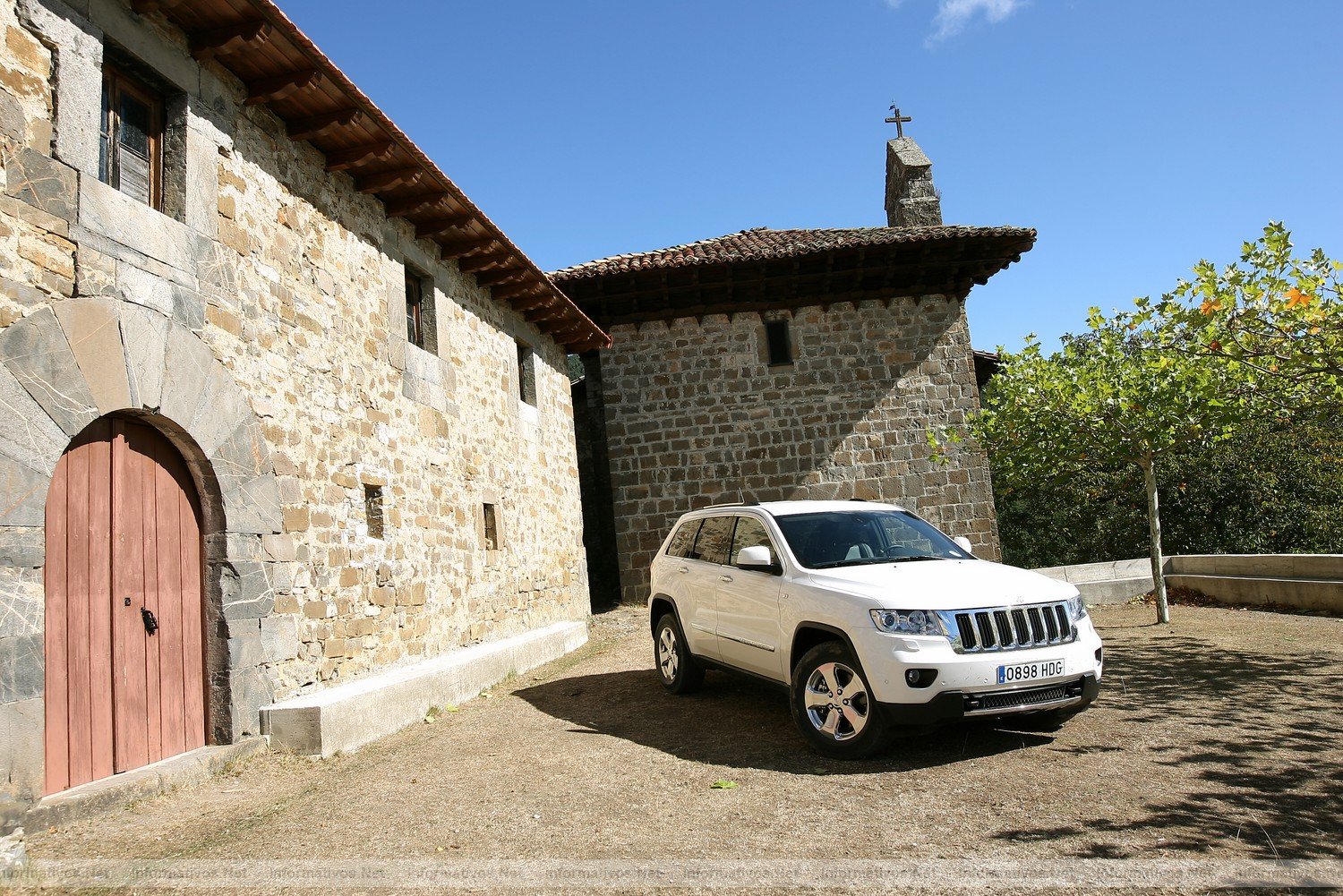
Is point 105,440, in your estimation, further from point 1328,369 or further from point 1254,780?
point 1328,369

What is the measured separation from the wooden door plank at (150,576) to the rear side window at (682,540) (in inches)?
153

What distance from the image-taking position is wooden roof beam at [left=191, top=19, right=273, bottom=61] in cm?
577

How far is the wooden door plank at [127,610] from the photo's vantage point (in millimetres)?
4801

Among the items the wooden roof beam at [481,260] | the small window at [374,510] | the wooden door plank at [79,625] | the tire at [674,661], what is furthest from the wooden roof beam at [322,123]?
the tire at [674,661]

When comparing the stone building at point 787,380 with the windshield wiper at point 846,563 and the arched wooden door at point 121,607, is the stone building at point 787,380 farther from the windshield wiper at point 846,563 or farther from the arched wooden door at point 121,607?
the arched wooden door at point 121,607

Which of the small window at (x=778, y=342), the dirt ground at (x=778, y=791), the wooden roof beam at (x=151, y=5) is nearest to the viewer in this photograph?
the dirt ground at (x=778, y=791)

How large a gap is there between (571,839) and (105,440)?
343 centimetres

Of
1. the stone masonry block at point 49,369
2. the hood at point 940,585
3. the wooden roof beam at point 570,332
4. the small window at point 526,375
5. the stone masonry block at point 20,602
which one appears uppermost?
the wooden roof beam at point 570,332

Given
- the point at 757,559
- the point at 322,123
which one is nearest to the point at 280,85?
the point at 322,123

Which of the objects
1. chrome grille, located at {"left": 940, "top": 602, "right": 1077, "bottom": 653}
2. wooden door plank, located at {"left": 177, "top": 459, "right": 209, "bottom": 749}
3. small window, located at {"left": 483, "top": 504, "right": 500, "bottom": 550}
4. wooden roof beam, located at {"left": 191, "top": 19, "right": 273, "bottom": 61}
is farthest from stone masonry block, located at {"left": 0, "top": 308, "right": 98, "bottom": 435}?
small window, located at {"left": 483, "top": 504, "right": 500, "bottom": 550}

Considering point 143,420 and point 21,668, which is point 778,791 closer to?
point 21,668

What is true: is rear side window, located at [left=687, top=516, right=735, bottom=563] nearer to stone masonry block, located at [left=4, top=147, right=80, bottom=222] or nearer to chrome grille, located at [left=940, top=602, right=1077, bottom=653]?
chrome grille, located at [left=940, top=602, right=1077, bottom=653]

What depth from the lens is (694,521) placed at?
24.5ft

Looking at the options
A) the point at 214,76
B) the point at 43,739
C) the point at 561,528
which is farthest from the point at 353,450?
the point at 561,528
